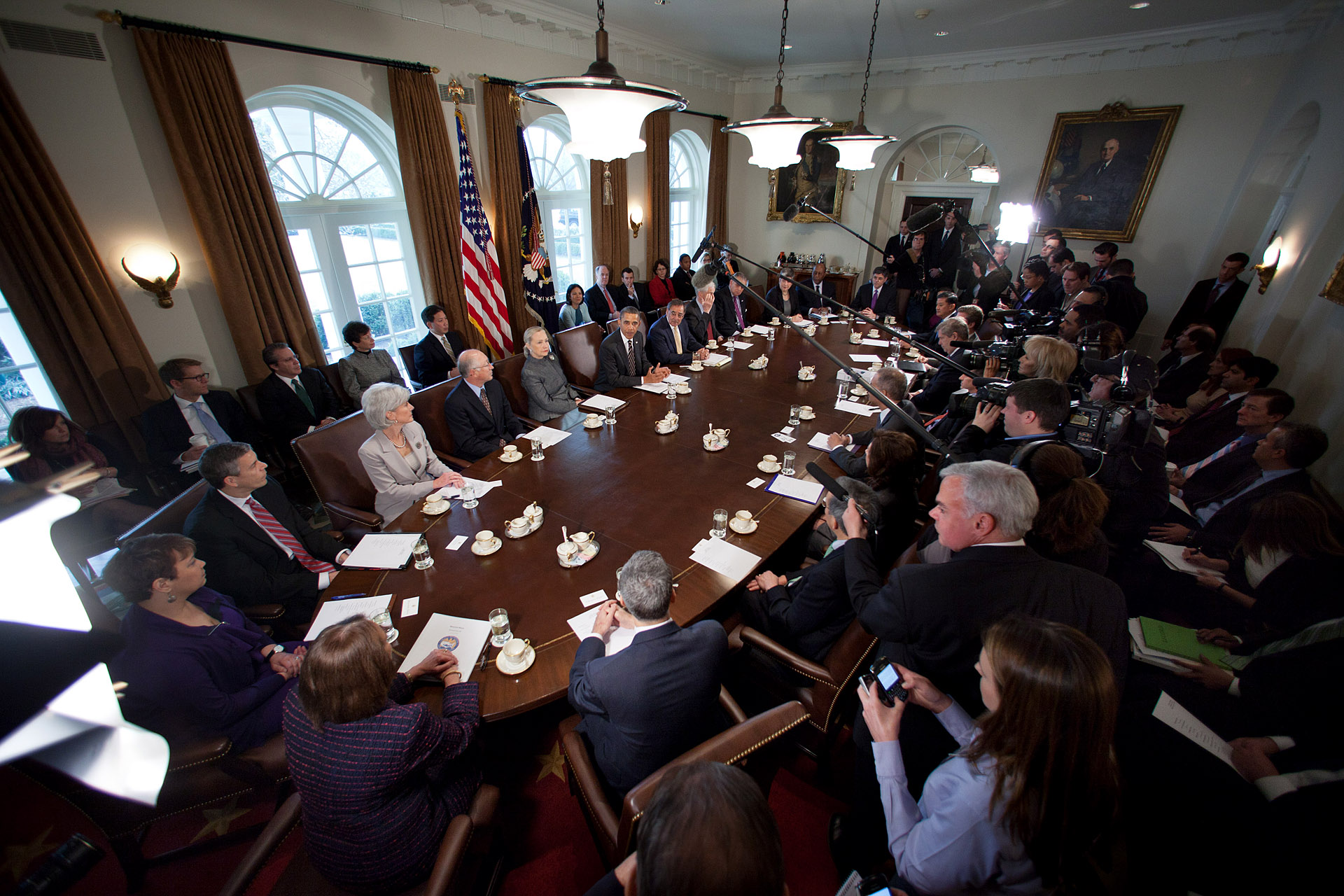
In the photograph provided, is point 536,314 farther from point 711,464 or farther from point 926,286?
point 926,286

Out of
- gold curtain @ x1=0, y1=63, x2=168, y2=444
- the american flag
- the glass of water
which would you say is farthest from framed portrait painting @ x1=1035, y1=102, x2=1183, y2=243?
gold curtain @ x1=0, y1=63, x2=168, y2=444

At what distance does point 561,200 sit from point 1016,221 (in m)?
6.58

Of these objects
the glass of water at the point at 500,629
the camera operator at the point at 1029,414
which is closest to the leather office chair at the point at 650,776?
the glass of water at the point at 500,629

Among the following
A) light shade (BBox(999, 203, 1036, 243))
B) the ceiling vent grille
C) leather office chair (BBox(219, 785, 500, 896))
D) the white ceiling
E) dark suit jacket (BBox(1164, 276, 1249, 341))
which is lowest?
leather office chair (BBox(219, 785, 500, 896))

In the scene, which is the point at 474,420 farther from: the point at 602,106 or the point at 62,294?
the point at 62,294

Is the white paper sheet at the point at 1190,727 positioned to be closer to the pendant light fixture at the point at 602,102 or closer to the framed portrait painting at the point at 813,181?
the pendant light fixture at the point at 602,102

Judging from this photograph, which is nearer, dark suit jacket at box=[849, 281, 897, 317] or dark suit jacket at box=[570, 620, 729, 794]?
Result: dark suit jacket at box=[570, 620, 729, 794]

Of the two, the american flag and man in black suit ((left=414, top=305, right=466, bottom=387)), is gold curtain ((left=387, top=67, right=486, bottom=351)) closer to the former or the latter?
the american flag

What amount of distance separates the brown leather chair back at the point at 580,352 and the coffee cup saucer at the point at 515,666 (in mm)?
3326

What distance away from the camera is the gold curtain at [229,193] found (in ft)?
12.0

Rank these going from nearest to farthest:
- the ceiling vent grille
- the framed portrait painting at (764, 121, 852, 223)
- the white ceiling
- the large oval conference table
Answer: the large oval conference table, the ceiling vent grille, the white ceiling, the framed portrait painting at (764, 121, 852, 223)

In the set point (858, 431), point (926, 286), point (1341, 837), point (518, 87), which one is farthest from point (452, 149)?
point (1341, 837)

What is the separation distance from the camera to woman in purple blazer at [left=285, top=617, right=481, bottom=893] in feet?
4.55

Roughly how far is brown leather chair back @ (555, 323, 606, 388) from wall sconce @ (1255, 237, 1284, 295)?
6.05 metres
